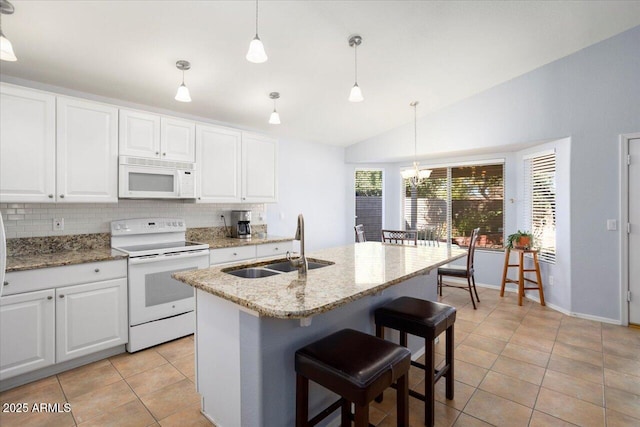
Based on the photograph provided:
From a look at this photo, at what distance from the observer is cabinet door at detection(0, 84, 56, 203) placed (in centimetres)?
235

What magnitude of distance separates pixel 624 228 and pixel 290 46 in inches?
155

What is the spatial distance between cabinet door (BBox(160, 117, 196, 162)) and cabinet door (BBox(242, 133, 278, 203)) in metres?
0.67

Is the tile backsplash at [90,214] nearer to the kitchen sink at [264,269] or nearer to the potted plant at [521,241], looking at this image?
the kitchen sink at [264,269]

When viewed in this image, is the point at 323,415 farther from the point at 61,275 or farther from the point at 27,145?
the point at 27,145

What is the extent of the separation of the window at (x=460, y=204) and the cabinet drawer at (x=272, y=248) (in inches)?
102

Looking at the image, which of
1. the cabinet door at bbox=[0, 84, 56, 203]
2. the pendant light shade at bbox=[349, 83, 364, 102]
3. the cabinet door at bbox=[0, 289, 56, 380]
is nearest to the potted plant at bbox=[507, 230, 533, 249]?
the pendant light shade at bbox=[349, 83, 364, 102]

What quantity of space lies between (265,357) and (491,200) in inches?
184

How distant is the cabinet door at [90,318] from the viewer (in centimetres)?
240

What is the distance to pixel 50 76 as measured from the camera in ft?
8.90

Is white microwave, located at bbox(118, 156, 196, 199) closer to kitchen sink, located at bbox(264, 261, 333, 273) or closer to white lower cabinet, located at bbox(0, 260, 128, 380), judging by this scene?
white lower cabinet, located at bbox(0, 260, 128, 380)

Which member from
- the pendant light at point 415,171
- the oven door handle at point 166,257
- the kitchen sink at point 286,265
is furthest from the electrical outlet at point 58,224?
the pendant light at point 415,171

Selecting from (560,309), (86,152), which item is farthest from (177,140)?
(560,309)

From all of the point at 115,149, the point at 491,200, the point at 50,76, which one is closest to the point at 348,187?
the point at 491,200

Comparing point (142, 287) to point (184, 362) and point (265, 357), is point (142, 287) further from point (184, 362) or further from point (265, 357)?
point (265, 357)
